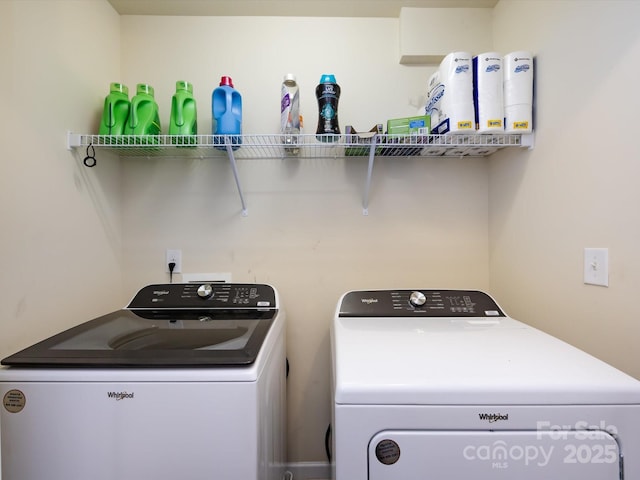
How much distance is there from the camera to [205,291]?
1.44 metres

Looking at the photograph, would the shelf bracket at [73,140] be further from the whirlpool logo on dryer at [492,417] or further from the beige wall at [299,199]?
the whirlpool logo on dryer at [492,417]

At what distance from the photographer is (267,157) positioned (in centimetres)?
169

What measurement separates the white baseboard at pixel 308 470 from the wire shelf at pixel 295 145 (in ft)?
5.61

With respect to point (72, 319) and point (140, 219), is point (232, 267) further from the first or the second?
point (72, 319)

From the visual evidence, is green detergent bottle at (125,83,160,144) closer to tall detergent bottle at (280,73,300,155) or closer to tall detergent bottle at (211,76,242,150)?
tall detergent bottle at (211,76,242,150)

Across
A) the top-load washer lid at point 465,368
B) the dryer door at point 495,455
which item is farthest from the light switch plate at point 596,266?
the dryer door at point 495,455

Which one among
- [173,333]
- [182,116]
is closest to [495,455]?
[173,333]

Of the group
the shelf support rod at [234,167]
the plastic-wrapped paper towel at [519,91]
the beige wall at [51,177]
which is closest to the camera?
the beige wall at [51,177]

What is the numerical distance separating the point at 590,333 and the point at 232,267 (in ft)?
5.21

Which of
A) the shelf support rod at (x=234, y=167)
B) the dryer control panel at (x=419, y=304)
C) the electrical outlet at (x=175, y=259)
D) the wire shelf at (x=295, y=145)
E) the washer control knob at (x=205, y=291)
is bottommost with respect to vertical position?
the dryer control panel at (x=419, y=304)

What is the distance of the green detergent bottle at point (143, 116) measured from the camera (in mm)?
1410

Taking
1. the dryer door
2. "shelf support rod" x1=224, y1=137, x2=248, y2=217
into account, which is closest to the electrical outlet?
"shelf support rod" x1=224, y1=137, x2=248, y2=217

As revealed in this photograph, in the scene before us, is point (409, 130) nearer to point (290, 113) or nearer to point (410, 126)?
point (410, 126)

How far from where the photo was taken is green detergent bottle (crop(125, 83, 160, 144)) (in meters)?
1.41
